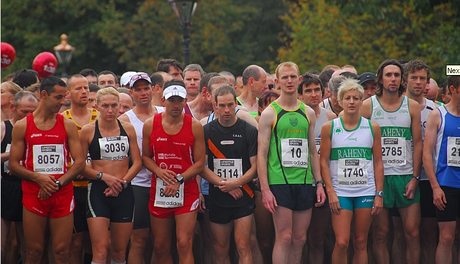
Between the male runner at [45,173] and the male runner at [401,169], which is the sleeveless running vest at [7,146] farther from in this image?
the male runner at [401,169]

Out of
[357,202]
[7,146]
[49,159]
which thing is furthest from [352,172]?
[7,146]

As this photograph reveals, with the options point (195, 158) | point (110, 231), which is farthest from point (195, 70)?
point (110, 231)

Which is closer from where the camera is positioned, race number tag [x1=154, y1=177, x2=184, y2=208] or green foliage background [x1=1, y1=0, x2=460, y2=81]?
race number tag [x1=154, y1=177, x2=184, y2=208]

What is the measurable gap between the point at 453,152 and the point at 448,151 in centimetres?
6

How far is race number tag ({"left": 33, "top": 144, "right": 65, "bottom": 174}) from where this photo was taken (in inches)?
269

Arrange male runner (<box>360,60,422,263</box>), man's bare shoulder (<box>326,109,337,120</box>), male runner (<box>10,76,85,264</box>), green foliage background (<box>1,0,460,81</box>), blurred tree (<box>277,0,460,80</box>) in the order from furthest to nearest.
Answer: green foliage background (<box>1,0,460,81</box>) < blurred tree (<box>277,0,460,80</box>) < man's bare shoulder (<box>326,109,337,120</box>) < male runner (<box>360,60,422,263</box>) < male runner (<box>10,76,85,264</box>)

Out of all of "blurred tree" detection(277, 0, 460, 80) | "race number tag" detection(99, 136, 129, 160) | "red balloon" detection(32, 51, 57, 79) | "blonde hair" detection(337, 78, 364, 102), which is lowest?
"race number tag" detection(99, 136, 129, 160)

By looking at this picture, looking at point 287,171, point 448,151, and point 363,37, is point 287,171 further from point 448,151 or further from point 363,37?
point 363,37

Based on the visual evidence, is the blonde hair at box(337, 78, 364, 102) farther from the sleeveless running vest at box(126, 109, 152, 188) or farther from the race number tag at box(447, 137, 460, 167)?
the sleeveless running vest at box(126, 109, 152, 188)

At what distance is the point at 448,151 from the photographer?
24.5 feet

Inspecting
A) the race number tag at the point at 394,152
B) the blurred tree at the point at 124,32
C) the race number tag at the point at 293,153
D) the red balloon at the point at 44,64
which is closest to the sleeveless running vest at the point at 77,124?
the race number tag at the point at 293,153

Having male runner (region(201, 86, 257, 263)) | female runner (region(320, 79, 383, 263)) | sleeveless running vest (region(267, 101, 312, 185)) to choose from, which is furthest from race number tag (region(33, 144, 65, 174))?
female runner (region(320, 79, 383, 263))

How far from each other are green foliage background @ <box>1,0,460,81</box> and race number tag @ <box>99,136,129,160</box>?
631 inches

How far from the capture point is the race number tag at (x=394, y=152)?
7527mm
